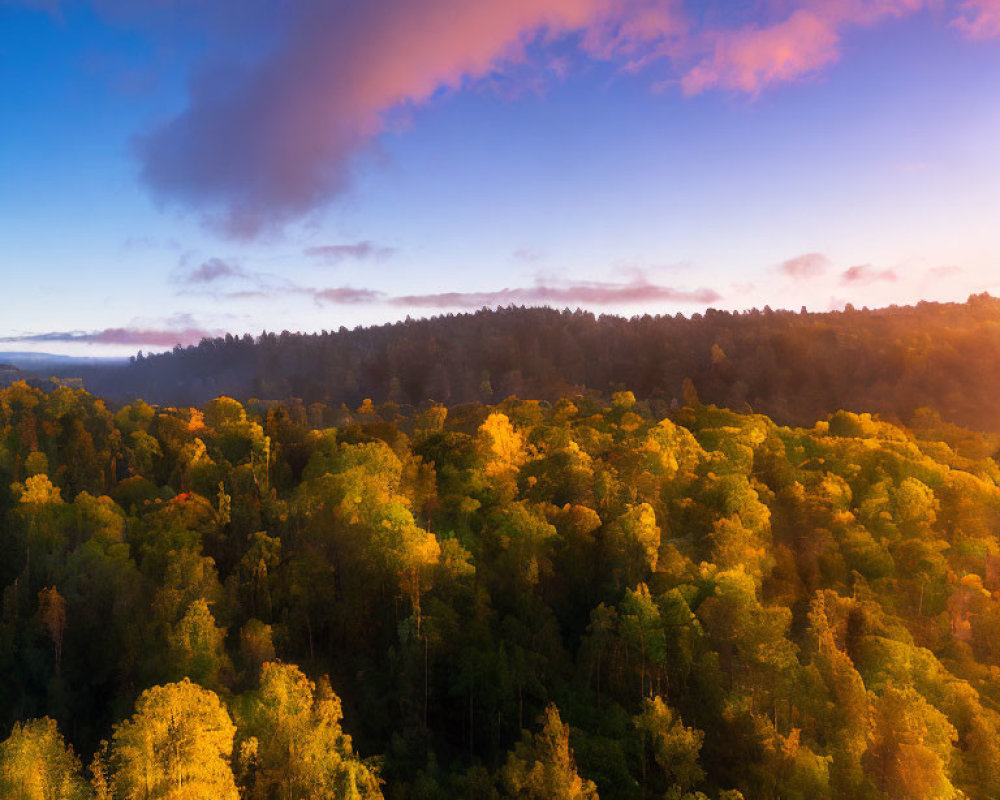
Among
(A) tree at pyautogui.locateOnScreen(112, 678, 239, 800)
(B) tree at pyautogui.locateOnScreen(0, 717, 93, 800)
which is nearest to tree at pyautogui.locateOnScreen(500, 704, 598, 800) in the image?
(A) tree at pyautogui.locateOnScreen(112, 678, 239, 800)

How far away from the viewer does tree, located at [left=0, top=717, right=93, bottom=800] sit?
1136 inches

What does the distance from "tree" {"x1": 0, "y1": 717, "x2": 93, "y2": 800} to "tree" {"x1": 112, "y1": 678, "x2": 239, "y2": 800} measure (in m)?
1.89

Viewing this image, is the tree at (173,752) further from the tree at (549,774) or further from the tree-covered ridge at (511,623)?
the tree at (549,774)

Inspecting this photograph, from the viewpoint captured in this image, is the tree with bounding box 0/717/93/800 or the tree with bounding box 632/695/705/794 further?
the tree with bounding box 632/695/705/794

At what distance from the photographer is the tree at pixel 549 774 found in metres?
33.2

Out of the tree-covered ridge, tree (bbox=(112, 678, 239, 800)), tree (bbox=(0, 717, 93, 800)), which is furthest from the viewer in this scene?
the tree-covered ridge

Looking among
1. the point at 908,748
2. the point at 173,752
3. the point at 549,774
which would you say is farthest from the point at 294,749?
the point at 908,748

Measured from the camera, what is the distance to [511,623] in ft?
165

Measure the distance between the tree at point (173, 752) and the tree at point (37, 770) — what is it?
6.19 ft

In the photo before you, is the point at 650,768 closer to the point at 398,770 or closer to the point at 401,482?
the point at 398,770

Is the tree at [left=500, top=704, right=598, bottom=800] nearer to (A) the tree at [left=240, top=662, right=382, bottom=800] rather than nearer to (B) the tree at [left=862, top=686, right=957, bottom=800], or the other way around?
(A) the tree at [left=240, top=662, right=382, bottom=800]

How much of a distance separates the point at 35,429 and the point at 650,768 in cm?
9433

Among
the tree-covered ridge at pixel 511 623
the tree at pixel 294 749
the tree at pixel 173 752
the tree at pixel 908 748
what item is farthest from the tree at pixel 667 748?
the tree at pixel 173 752

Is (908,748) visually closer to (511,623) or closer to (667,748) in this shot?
(667,748)
